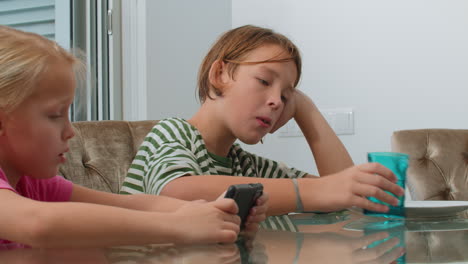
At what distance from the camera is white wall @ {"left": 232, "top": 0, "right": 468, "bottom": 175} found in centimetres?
251

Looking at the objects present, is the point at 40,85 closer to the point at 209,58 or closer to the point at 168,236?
the point at 168,236

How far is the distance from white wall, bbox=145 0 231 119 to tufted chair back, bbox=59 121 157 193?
3.35 feet

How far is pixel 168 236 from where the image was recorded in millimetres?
606

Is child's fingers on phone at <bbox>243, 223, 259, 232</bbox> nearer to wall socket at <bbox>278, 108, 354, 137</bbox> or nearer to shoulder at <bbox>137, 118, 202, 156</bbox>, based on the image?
shoulder at <bbox>137, 118, 202, 156</bbox>

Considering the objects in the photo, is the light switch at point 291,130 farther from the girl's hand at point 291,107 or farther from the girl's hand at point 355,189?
the girl's hand at point 355,189

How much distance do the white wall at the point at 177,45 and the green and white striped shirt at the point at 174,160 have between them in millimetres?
1163

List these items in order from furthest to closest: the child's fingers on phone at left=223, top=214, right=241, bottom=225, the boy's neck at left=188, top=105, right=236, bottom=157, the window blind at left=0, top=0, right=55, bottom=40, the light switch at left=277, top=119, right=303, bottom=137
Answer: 1. the light switch at left=277, top=119, right=303, bottom=137
2. the window blind at left=0, top=0, right=55, bottom=40
3. the boy's neck at left=188, top=105, right=236, bottom=157
4. the child's fingers on phone at left=223, top=214, right=241, bottom=225

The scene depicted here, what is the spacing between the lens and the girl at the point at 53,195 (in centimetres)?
59

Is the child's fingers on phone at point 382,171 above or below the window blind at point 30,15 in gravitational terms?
below

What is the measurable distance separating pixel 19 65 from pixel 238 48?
2.07 feet

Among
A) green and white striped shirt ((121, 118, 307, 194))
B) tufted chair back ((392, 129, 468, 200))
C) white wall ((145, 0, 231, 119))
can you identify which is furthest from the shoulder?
white wall ((145, 0, 231, 119))

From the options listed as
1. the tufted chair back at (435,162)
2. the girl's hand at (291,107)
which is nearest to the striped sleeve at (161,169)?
the girl's hand at (291,107)

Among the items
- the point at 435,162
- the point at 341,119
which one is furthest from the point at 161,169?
the point at 341,119

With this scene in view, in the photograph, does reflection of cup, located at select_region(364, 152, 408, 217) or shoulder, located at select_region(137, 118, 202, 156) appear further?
shoulder, located at select_region(137, 118, 202, 156)
